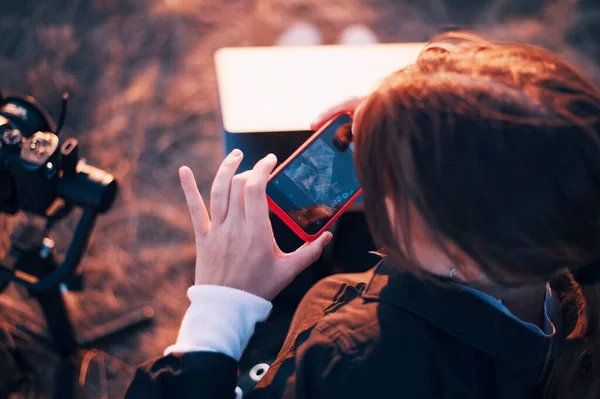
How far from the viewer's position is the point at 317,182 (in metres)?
0.69

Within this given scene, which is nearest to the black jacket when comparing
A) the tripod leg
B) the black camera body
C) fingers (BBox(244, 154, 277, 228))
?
fingers (BBox(244, 154, 277, 228))

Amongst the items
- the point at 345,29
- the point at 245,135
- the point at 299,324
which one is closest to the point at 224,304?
the point at 299,324

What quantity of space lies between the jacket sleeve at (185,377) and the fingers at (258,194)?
155 millimetres

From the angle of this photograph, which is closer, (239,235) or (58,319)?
(239,235)

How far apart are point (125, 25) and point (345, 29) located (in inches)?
28.2

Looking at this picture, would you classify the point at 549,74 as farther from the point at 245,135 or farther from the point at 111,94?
the point at 111,94

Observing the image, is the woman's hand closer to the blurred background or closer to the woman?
the woman

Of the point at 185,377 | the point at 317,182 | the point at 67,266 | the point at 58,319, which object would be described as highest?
the point at 317,182

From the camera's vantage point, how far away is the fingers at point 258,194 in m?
0.59

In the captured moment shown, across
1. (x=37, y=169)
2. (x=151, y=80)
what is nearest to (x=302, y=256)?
(x=37, y=169)

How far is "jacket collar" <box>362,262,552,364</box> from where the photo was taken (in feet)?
1.70

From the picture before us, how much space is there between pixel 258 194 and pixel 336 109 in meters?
0.18

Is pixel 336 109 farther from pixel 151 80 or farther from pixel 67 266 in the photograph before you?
pixel 151 80

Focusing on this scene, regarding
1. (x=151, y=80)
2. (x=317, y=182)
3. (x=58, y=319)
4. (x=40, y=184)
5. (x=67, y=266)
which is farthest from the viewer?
(x=151, y=80)
